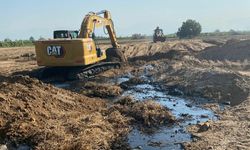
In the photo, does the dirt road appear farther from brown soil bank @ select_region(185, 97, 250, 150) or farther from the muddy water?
the muddy water

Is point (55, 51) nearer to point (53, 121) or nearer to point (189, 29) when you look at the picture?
point (53, 121)

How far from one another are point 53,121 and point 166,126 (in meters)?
3.17

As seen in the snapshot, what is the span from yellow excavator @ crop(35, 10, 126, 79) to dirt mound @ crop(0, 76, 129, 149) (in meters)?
5.98

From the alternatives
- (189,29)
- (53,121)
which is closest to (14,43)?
(189,29)

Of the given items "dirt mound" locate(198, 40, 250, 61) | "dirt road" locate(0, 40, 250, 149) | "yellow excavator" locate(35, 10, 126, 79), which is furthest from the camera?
"dirt mound" locate(198, 40, 250, 61)

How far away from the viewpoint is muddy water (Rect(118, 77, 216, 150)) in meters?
10.4

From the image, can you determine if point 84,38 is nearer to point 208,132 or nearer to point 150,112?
point 150,112

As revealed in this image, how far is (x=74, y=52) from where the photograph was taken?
66.8ft

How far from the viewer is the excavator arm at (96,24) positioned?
72.8 feet

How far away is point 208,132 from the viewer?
1094cm

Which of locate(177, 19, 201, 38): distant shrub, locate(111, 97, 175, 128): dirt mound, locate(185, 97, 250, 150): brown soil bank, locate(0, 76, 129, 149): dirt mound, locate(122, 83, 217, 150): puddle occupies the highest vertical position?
locate(177, 19, 201, 38): distant shrub

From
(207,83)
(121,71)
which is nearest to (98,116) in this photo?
(207,83)

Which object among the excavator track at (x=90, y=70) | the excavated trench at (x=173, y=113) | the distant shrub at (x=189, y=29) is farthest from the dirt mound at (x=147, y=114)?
the distant shrub at (x=189, y=29)

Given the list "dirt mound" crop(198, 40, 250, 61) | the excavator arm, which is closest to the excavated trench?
the excavator arm
